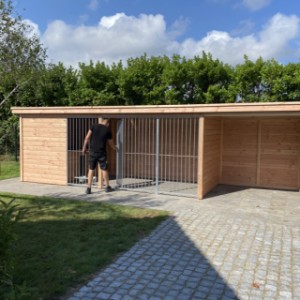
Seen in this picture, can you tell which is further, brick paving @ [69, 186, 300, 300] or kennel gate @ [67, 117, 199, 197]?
kennel gate @ [67, 117, 199, 197]

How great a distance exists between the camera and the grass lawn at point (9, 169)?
11.5 meters

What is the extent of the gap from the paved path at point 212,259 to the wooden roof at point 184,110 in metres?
2.14

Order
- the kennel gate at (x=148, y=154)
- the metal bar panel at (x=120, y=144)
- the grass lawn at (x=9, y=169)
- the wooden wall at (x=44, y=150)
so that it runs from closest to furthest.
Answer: the metal bar panel at (x=120, y=144)
the wooden wall at (x=44, y=150)
the kennel gate at (x=148, y=154)
the grass lawn at (x=9, y=169)

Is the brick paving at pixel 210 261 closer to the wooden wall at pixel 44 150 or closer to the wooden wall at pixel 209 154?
the wooden wall at pixel 209 154

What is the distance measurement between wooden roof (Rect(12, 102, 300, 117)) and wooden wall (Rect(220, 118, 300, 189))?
6.04 ft

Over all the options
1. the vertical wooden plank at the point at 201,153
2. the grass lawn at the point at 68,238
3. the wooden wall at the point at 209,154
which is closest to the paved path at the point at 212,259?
the grass lawn at the point at 68,238

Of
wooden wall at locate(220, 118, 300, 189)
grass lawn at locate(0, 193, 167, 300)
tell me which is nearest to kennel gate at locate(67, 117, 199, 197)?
wooden wall at locate(220, 118, 300, 189)

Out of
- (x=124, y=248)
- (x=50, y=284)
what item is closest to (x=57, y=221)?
(x=124, y=248)

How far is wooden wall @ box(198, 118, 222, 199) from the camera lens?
802 centimetres

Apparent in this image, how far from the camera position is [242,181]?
33.4 feet

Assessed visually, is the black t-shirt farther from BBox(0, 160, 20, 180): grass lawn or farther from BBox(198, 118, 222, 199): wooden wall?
BBox(0, 160, 20, 180): grass lawn

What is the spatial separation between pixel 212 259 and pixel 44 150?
23.1ft

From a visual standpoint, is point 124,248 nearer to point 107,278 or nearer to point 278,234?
point 107,278

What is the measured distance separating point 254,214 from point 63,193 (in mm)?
4764
